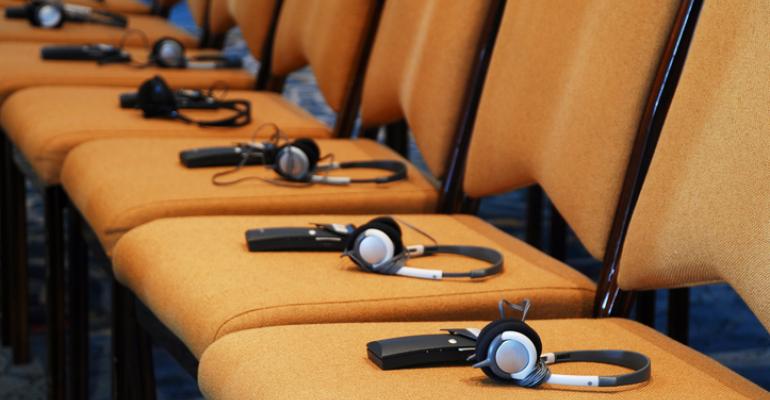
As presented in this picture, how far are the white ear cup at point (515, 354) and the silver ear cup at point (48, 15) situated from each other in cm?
241

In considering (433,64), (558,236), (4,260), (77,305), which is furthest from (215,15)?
(433,64)

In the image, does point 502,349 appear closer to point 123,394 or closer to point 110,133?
point 123,394

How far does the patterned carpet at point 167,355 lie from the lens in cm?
230

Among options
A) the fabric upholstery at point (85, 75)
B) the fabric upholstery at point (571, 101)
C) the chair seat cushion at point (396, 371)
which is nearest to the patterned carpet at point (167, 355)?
the fabric upholstery at point (85, 75)

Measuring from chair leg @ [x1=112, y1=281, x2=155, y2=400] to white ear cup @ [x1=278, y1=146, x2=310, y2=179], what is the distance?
29 cm

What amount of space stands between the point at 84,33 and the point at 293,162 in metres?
Answer: 1.51

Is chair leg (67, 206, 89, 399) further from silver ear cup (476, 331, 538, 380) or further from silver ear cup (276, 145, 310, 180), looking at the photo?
silver ear cup (476, 331, 538, 380)

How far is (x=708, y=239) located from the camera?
3.87 ft

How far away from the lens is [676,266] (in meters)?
1.24

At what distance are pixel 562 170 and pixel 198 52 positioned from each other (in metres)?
1.75

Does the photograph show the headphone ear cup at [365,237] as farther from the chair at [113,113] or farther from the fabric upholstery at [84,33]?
the fabric upholstery at [84,33]

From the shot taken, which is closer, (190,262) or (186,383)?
(190,262)

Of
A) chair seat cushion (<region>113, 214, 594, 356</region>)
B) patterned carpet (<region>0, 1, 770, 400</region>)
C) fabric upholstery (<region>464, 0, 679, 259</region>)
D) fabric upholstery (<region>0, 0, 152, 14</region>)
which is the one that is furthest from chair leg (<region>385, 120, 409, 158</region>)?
fabric upholstery (<region>0, 0, 152, 14</region>)

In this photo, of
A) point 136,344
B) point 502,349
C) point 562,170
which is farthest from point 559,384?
point 136,344
